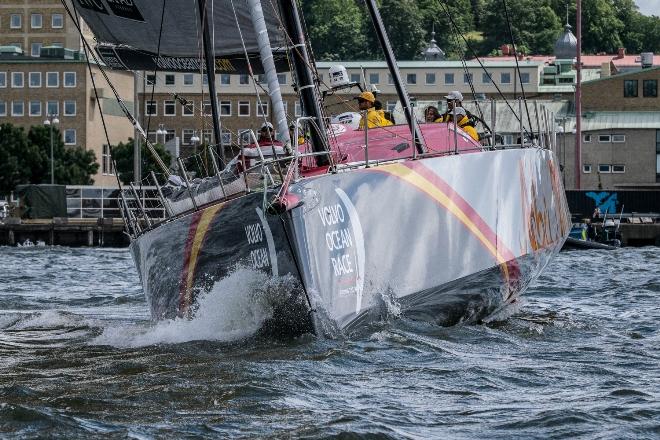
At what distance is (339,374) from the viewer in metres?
10.9

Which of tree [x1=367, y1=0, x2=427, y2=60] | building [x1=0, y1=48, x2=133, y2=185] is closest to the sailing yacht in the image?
building [x1=0, y1=48, x2=133, y2=185]

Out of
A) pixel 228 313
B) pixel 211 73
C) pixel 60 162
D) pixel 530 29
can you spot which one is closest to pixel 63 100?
pixel 60 162

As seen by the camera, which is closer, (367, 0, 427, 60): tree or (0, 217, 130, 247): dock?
(0, 217, 130, 247): dock

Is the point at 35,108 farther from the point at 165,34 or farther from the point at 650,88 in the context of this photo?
the point at 165,34

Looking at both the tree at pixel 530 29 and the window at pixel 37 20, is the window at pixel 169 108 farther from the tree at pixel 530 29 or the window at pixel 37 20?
the tree at pixel 530 29

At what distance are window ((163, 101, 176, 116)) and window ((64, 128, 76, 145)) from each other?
15.9 meters

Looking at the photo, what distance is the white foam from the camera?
12.0m

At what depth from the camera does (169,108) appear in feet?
407

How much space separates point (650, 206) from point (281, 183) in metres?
52.7

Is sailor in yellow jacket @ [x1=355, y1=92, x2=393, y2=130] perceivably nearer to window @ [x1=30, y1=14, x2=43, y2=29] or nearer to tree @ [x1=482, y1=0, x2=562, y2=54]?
window @ [x1=30, y1=14, x2=43, y2=29]

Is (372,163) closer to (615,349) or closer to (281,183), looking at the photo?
(281,183)

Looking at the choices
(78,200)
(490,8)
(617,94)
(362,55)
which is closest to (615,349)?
(78,200)

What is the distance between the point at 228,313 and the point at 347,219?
4.26 feet

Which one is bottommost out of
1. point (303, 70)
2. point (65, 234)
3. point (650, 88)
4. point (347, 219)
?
point (65, 234)
